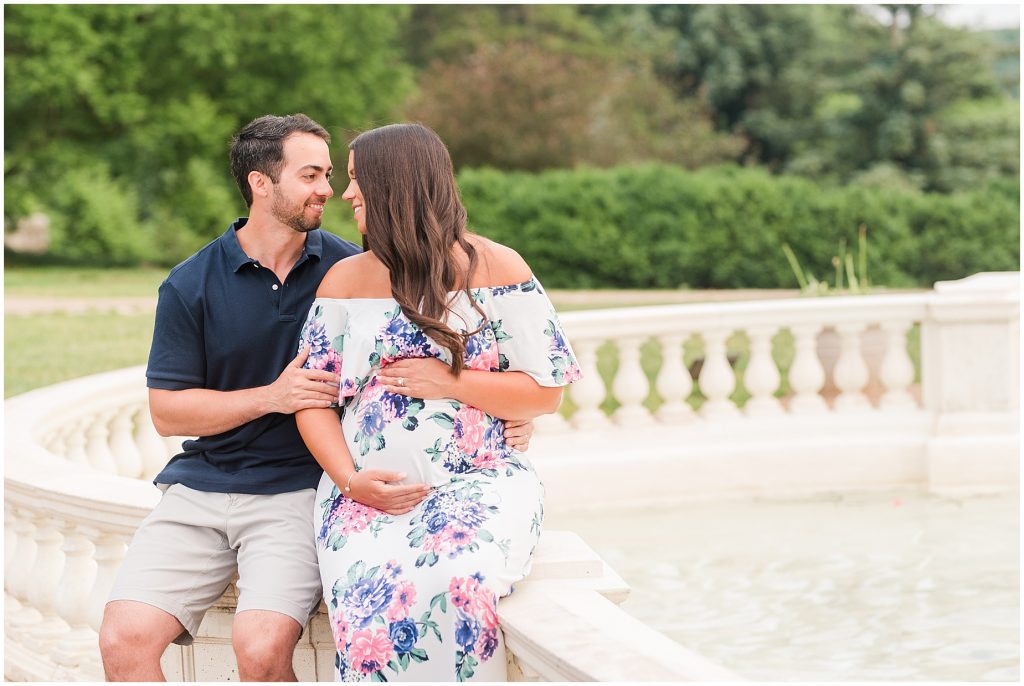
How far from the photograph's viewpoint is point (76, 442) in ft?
17.7

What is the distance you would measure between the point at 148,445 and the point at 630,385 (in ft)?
8.92

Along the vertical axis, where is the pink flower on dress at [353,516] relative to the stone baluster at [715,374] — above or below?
above

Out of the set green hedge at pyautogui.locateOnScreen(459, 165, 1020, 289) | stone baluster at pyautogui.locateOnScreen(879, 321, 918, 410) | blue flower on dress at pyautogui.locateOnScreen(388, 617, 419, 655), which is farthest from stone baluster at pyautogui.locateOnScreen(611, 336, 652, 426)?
green hedge at pyautogui.locateOnScreen(459, 165, 1020, 289)

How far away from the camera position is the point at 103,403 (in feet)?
18.4

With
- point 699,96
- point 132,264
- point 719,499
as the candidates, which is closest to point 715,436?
point 719,499

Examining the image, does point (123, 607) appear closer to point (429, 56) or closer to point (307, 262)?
point (307, 262)

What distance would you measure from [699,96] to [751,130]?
1891 mm

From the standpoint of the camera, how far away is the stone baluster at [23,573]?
408cm

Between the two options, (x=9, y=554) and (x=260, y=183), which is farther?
(x=9, y=554)

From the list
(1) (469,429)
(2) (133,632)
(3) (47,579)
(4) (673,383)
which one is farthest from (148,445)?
(1) (469,429)

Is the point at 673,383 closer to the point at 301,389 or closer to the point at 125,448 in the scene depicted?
the point at 125,448

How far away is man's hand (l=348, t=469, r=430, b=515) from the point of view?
286 centimetres

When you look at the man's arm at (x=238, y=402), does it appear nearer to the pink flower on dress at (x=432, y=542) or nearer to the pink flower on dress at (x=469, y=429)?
the pink flower on dress at (x=469, y=429)

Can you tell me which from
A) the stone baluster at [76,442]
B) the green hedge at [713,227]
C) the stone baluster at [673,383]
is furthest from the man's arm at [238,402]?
the green hedge at [713,227]
